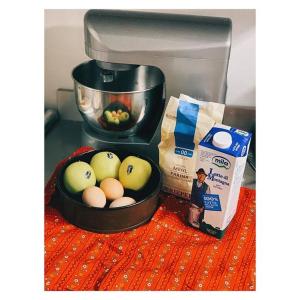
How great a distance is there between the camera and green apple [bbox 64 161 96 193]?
0.88 m

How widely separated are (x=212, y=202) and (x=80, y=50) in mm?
596

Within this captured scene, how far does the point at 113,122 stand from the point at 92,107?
0.06 m

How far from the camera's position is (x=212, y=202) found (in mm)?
838

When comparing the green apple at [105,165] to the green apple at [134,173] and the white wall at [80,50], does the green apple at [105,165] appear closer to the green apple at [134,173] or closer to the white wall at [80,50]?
the green apple at [134,173]

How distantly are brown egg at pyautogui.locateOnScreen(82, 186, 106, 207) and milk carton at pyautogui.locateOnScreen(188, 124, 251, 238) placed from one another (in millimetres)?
173

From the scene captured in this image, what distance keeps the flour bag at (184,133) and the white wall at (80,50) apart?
1.04 ft

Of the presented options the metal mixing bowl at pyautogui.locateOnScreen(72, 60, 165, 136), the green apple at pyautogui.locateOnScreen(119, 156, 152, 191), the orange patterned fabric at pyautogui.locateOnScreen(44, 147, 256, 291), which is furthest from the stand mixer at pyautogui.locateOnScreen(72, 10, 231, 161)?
the orange patterned fabric at pyautogui.locateOnScreen(44, 147, 256, 291)

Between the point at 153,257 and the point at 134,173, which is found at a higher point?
the point at 134,173

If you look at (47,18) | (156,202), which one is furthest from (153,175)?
(47,18)

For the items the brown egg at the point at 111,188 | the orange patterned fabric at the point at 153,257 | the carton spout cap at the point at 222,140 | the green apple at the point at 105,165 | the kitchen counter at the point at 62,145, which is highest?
the carton spout cap at the point at 222,140

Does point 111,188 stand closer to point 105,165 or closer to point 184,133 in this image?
point 105,165

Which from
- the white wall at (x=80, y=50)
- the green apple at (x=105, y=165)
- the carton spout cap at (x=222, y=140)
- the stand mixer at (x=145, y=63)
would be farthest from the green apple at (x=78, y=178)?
the white wall at (x=80, y=50)

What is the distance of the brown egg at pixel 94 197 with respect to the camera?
0.84 metres

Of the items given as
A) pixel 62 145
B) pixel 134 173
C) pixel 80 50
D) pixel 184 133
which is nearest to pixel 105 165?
pixel 134 173
